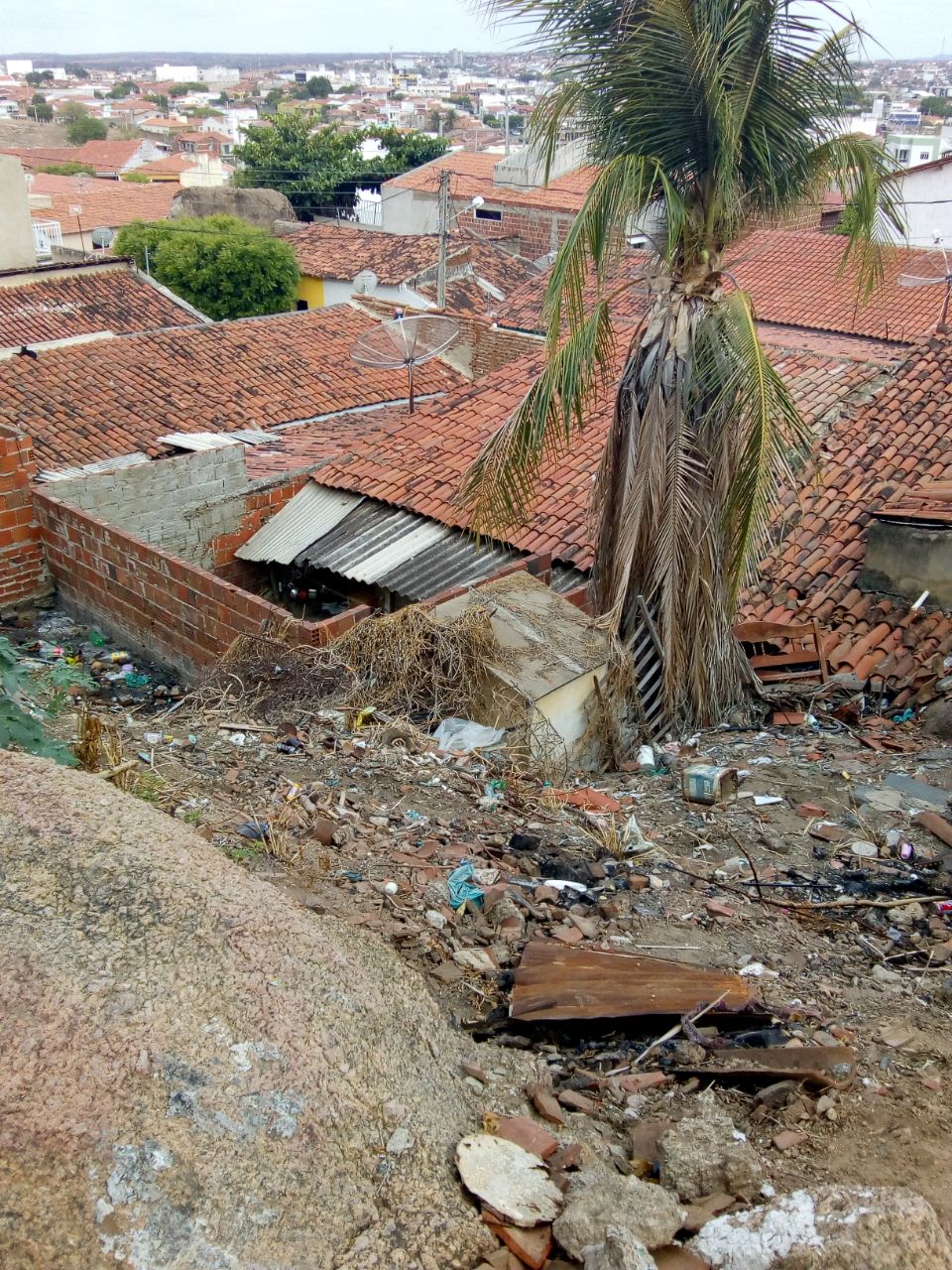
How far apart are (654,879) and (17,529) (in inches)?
280

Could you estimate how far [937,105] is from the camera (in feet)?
385

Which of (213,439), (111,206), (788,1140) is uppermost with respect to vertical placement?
(788,1140)

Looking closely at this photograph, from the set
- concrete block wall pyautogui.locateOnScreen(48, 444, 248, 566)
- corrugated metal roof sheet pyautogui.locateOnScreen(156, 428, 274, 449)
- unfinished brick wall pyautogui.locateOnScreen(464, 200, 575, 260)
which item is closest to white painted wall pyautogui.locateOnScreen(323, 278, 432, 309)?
unfinished brick wall pyautogui.locateOnScreen(464, 200, 575, 260)

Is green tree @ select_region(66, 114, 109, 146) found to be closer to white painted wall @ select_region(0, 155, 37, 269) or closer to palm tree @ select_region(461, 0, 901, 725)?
white painted wall @ select_region(0, 155, 37, 269)

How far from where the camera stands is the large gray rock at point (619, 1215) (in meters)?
2.65

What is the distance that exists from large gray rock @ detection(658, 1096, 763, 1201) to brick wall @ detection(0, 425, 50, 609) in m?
8.54

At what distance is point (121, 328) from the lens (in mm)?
20250

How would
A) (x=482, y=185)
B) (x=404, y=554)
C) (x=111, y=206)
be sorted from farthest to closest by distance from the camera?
(x=111, y=206), (x=482, y=185), (x=404, y=554)

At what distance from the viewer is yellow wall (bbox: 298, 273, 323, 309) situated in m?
30.4

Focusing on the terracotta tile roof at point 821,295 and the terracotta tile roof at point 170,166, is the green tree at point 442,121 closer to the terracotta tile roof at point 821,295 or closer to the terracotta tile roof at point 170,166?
the terracotta tile roof at point 170,166

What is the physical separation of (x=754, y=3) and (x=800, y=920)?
513 centimetres

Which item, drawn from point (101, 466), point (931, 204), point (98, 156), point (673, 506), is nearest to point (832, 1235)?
point (673, 506)

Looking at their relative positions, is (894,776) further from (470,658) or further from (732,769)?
(470,658)

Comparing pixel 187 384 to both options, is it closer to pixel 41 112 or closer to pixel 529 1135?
pixel 529 1135
